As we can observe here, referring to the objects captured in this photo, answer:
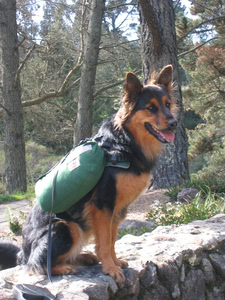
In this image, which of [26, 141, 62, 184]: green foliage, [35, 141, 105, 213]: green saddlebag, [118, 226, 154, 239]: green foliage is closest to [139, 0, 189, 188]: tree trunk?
[118, 226, 154, 239]: green foliage

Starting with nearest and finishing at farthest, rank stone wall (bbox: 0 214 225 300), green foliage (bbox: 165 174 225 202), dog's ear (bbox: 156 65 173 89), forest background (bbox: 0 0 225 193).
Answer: stone wall (bbox: 0 214 225 300) < dog's ear (bbox: 156 65 173 89) < green foliage (bbox: 165 174 225 202) < forest background (bbox: 0 0 225 193)

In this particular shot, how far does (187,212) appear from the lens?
6121 mm

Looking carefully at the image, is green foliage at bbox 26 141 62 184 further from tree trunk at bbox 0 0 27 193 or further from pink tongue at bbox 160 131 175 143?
pink tongue at bbox 160 131 175 143

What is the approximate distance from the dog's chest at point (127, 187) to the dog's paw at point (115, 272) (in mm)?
526

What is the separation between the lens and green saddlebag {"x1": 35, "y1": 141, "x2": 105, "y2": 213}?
123 inches

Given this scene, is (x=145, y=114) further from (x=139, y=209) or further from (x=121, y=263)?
(x=139, y=209)

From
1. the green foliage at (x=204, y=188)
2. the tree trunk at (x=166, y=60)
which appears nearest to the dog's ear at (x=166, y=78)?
the green foliage at (x=204, y=188)

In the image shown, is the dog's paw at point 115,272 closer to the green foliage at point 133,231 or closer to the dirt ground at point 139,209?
the green foliage at point 133,231

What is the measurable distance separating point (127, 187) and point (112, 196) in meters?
0.16

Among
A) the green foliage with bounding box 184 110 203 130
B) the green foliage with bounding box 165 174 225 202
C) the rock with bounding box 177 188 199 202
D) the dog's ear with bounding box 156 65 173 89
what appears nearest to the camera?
the dog's ear with bounding box 156 65 173 89

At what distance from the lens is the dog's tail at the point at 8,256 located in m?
3.55

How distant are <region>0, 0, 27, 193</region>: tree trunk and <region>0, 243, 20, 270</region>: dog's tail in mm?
9476

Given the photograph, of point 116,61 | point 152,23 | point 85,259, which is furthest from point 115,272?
point 116,61

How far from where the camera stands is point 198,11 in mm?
12773
